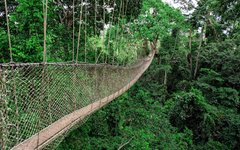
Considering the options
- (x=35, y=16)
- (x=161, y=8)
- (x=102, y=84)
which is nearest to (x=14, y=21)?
(x=35, y=16)

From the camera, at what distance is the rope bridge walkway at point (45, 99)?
1.43m

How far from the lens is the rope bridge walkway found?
1.43 m

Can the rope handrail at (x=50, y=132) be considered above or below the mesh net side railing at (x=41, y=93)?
below

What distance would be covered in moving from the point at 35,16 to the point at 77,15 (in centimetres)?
226

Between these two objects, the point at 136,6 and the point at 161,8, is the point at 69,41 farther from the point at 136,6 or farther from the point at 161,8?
the point at 161,8

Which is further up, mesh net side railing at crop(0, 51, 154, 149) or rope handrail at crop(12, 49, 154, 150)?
mesh net side railing at crop(0, 51, 154, 149)

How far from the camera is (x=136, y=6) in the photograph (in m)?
6.63

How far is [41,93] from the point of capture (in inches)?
67.2

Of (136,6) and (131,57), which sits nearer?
(136,6)

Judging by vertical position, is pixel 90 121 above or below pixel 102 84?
below

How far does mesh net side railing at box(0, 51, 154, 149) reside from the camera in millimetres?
1460

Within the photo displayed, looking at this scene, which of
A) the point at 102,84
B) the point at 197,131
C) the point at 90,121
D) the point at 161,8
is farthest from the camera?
the point at 161,8

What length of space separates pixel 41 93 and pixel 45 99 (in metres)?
0.34

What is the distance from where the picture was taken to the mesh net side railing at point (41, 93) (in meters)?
1.46
